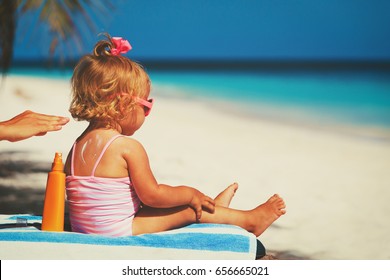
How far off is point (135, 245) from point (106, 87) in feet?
1.94

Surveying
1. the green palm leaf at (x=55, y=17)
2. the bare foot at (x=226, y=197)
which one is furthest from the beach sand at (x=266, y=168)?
the green palm leaf at (x=55, y=17)

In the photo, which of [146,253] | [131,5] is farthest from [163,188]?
[131,5]

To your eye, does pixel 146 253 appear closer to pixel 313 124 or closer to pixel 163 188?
pixel 163 188

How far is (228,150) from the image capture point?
3.09 m

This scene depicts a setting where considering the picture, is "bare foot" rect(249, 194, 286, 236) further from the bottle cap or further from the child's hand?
the bottle cap

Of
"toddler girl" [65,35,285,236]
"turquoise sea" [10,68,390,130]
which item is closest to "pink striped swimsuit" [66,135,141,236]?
"toddler girl" [65,35,285,236]

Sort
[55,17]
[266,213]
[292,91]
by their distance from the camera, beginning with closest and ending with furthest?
[266,213] < [55,17] < [292,91]

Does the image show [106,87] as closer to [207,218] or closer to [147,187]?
[147,187]

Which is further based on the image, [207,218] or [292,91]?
[292,91]

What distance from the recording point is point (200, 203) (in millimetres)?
2658

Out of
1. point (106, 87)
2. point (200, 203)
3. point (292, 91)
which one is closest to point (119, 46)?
point (106, 87)

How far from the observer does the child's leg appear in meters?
2.61

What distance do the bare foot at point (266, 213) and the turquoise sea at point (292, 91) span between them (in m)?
0.53
